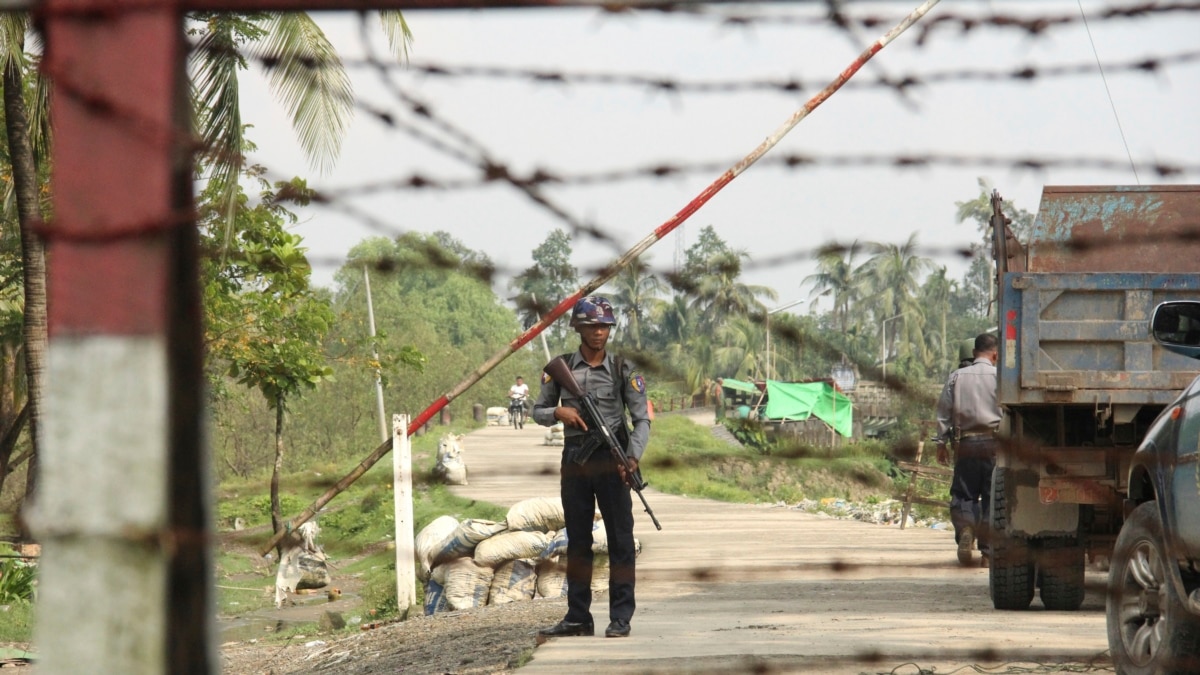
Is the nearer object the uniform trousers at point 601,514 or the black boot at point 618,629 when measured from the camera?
the uniform trousers at point 601,514

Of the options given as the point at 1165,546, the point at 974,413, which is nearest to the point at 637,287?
the point at 1165,546

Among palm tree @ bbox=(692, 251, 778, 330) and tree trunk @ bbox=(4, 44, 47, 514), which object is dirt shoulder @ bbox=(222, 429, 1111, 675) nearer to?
palm tree @ bbox=(692, 251, 778, 330)

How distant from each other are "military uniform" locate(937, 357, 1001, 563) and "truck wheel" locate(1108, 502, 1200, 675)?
9.32 ft

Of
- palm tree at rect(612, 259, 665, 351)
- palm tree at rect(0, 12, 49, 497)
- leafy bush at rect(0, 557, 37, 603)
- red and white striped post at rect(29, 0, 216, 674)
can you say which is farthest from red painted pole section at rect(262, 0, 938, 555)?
leafy bush at rect(0, 557, 37, 603)

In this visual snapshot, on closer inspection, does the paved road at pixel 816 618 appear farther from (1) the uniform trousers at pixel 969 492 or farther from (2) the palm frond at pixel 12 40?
(2) the palm frond at pixel 12 40

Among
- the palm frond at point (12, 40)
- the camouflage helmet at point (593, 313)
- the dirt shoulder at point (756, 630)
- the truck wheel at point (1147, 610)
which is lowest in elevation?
the dirt shoulder at point (756, 630)

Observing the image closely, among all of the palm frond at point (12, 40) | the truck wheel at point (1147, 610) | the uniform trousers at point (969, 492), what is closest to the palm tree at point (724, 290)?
the truck wheel at point (1147, 610)

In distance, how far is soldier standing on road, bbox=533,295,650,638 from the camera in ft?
20.2

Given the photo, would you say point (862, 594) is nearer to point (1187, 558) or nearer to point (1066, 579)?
point (1066, 579)

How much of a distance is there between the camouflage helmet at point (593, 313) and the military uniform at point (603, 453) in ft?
0.70

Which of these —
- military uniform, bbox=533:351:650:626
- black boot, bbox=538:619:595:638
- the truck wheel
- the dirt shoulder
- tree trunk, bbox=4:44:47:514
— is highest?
tree trunk, bbox=4:44:47:514

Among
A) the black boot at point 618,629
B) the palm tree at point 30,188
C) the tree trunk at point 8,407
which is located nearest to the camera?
the black boot at point 618,629

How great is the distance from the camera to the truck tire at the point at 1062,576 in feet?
24.3

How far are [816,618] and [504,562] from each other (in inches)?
144
